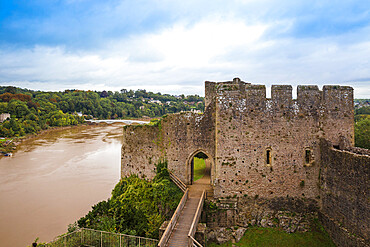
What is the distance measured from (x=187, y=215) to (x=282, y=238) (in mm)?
4666

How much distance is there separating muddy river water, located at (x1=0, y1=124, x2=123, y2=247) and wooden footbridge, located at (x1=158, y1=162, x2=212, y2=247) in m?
10.8

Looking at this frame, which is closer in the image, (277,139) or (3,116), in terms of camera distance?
(277,139)

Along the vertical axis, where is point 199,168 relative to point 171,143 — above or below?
below

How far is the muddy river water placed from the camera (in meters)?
18.2

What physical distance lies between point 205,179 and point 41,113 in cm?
7907

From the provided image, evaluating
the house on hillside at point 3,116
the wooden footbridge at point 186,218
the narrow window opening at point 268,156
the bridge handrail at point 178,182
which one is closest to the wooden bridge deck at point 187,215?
the wooden footbridge at point 186,218

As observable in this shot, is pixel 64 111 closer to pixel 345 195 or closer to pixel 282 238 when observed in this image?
pixel 282 238

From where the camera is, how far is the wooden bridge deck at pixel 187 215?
9.08 metres

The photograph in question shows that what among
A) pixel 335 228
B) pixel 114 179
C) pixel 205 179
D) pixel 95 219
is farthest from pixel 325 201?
pixel 114 179

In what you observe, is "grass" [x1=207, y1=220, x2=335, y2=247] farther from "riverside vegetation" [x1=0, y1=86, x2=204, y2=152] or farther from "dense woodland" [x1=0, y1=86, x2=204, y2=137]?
"riverside vegetation" [x1=0, y1=86, x2=204, y2=152]

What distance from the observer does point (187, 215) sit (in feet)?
34.9

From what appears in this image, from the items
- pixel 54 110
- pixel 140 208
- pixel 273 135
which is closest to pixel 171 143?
pixel 140 208

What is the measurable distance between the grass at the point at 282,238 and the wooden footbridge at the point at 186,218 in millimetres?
1930

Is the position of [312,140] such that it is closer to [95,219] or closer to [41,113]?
[95,219]
